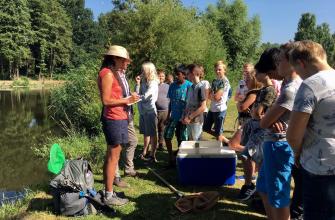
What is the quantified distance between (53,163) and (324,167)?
326 centimetres

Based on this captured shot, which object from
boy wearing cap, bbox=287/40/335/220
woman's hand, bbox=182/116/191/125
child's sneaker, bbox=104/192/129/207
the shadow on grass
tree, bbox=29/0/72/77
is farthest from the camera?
tree, bbox=29/0/72/77

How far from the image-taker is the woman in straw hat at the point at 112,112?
431 cm

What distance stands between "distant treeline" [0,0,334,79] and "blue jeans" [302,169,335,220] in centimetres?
1091

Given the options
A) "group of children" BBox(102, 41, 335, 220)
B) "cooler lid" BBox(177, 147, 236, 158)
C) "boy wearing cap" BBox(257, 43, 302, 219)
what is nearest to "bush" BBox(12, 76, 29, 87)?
"group of children" BBox(102, 41, 335, 220)

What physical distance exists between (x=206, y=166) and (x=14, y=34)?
46.8 m

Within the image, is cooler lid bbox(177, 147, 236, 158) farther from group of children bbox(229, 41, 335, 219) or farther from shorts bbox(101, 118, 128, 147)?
group of children bbox(229, 41, 335, 219)

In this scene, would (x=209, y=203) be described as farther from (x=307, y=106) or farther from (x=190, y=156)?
(x=307, y=106)

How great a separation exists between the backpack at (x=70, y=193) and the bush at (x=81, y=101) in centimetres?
612

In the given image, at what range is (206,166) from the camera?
5.02 m

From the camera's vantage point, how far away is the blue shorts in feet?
9.94

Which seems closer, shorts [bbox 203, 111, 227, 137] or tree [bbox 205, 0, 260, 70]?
shorts [bbox 203, 111, 227, 137]

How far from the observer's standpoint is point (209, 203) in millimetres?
4332

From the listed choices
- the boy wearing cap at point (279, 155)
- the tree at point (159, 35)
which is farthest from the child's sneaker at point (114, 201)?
the tree at point (159, 35)

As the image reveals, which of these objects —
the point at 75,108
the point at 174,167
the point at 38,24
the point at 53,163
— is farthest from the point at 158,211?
the point at 38,24
